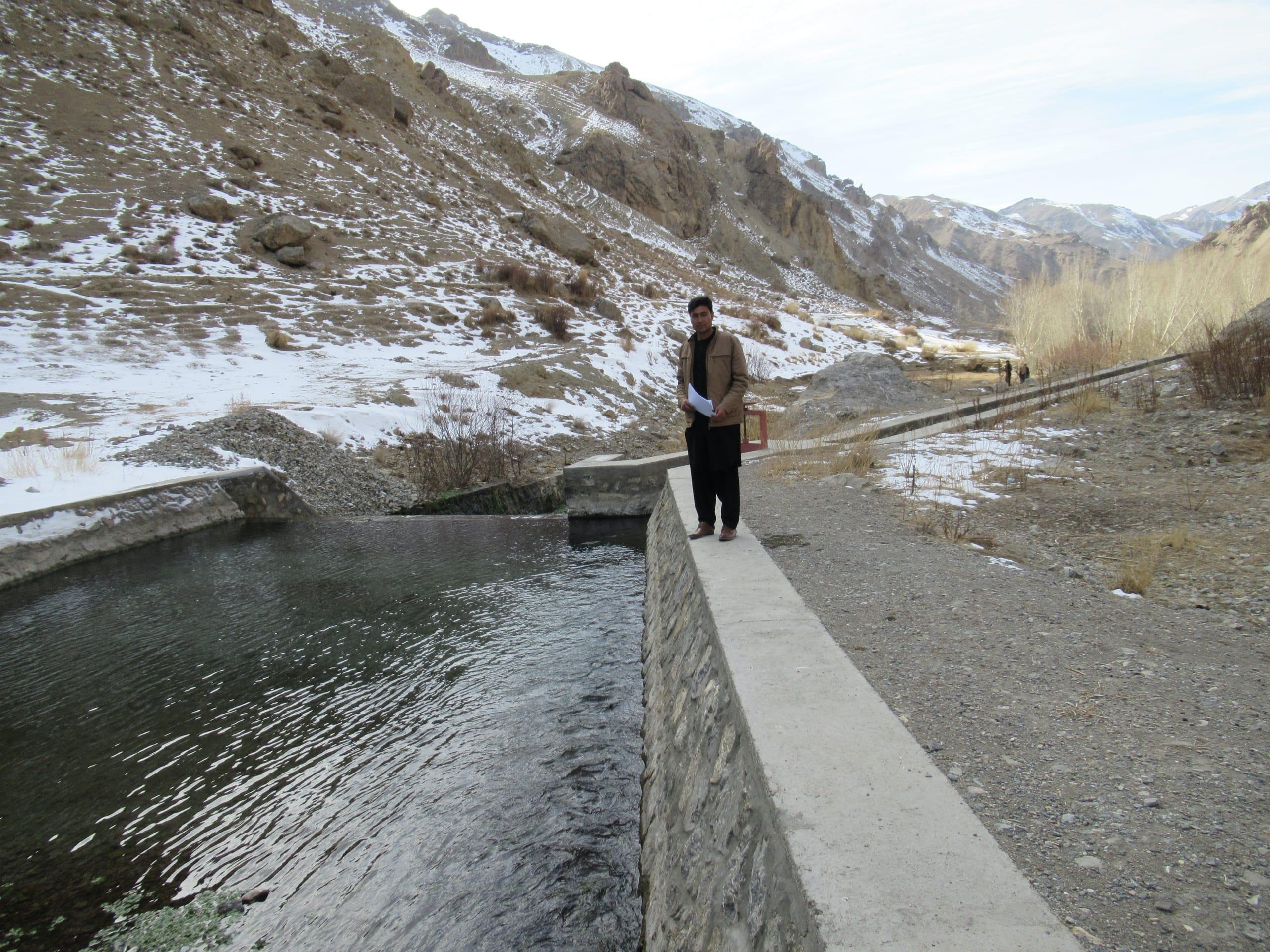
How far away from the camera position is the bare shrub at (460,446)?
12.3 meters

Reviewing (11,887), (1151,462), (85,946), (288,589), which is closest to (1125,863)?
(85,946)

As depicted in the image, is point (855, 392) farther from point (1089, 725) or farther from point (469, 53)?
point (469, 53)

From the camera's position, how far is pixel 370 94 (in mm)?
38688

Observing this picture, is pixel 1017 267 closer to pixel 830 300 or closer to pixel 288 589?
pixel 830 300

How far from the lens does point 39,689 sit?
17.2 feet

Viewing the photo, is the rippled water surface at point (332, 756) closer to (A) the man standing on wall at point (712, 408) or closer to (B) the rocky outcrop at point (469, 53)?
(A) the man standing on wall at point (712, 408)

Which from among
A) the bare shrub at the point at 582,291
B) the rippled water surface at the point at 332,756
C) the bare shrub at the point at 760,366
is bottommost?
the rippled water surface at the point at 332,756

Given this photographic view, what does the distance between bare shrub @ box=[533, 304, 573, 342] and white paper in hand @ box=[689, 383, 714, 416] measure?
16.8 meters

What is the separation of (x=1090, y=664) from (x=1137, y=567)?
6.11ft

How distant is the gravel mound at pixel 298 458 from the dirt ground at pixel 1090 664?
22.0ft

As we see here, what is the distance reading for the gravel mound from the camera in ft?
35.4

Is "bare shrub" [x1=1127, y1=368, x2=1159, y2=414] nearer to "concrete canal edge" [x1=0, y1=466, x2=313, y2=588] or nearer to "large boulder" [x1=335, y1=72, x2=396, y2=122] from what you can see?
"concrete canal edge" [x1=0, y1=466, x2=313, y2=588]

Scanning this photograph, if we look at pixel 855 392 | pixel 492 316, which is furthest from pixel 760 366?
pixel 492 316

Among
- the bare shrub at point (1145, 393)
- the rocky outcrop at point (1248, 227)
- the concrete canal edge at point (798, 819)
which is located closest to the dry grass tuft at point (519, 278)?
the bare shrub at point (1145, 393)
